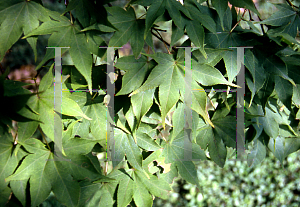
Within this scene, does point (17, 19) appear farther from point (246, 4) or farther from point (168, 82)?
point (246, 4)

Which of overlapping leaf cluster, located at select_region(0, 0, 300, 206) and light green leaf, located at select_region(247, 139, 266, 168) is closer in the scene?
overlapping leaf cluster, located at select_region(0, 0, 300, 206)

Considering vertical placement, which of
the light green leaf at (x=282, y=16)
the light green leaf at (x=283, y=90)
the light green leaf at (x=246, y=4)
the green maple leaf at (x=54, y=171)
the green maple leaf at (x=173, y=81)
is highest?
the light green leaf at (x=246, y=4)

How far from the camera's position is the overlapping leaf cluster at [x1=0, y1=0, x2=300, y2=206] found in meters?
0.84

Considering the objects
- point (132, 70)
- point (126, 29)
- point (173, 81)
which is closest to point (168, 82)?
point (173, 81)

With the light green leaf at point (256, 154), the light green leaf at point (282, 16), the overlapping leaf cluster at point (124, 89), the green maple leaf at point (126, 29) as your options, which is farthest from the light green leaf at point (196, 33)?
the light green leaf at point (256, 154)

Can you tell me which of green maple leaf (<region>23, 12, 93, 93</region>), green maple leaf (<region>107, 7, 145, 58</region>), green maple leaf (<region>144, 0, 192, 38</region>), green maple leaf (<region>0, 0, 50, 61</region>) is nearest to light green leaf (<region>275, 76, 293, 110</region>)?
green maple leaf (<region>144, 0, 192, 38</region>)

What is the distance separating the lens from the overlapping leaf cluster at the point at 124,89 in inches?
33.1

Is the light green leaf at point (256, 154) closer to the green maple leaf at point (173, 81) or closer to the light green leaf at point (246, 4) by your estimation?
the green maple leaf at point (173, 81)

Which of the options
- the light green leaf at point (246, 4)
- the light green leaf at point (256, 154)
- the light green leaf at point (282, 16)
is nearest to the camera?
the light green leaf at point (246, 4)

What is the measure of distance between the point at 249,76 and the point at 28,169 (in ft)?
2.95

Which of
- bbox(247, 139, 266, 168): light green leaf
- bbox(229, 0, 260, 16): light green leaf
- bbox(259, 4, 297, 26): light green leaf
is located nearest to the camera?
bbox(229, 0, 260, 16): light green leaf

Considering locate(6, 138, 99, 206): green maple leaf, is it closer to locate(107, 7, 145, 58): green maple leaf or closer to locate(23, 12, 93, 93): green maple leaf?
locate(23, 12, 93, 93): green maple leaf

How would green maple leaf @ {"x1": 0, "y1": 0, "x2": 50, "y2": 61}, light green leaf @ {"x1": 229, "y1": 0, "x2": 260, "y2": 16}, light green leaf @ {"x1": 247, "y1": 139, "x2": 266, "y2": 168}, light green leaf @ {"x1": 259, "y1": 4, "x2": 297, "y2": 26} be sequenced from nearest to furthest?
green maple leaf @ {"x1": 0, "y1": 0, "x2": 50, "y2": 61}, light green leaf @ {"x1": 229, "y1": 0, "x2": 260, "y2": 16}, light green leaf @ {"x1": 259, "y1": 4, "x2": 297, "y2": 26}, light green leaf @ {"x1": 247, "y1": 139, "x2": 266, "y2": 168}

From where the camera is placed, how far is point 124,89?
0.86m
